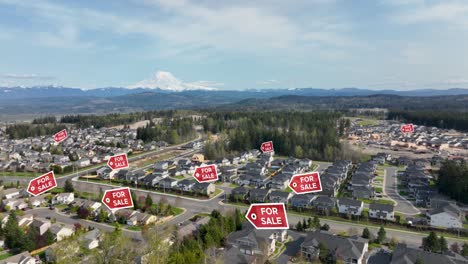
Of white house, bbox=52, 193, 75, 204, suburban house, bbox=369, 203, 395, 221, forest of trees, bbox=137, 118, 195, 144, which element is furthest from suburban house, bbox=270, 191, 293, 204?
forest of trees, bbox=137, 118, 195, 144

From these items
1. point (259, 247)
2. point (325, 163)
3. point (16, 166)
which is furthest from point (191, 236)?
point (16, 166)

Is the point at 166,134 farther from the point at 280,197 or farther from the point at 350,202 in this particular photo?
the point at 350,202

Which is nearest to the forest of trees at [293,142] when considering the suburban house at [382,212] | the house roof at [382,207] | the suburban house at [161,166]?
the suburban house at [161,166]

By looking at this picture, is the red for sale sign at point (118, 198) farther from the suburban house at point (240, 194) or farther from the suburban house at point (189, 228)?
the suburban house at point (240, 194)

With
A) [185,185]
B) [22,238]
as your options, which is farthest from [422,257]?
[22,238]

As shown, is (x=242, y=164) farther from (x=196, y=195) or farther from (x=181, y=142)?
(x=181, y=142)

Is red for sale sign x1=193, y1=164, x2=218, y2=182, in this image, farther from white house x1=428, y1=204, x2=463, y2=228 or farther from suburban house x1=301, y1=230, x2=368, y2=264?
white house x1=428, y1=204, x2=463, y2=228
